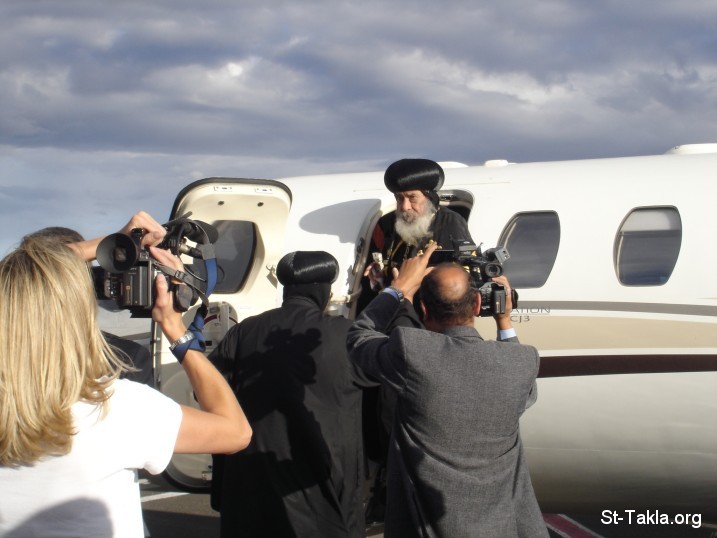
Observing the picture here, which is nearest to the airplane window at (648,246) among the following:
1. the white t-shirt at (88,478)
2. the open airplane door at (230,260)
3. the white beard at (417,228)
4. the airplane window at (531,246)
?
the airplane window at (531,246)

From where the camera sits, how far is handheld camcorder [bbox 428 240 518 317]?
3.94 m

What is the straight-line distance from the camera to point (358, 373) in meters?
4.87

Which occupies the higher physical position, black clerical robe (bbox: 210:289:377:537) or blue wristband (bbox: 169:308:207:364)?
blue wristband (bbox: 169:308:207:364)

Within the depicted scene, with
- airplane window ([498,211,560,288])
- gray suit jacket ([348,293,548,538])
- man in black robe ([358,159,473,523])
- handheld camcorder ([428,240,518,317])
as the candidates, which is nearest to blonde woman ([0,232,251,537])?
gray suit jacket ([348,293,548,538])

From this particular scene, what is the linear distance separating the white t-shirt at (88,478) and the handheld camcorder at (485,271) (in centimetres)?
188

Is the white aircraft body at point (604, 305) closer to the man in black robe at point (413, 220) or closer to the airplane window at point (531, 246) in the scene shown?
the airplane window at point (531, 246)

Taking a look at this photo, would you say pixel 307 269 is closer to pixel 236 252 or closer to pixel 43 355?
pixel 43 355

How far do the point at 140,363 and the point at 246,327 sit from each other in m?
1.12

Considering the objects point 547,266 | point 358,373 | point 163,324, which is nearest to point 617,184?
point 547,266

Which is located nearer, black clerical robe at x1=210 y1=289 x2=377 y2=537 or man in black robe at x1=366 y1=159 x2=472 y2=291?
black clerical robe at x1=210 y1=289 x2=377 y2=537

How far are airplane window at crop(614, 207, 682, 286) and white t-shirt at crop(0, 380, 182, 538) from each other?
172 inches

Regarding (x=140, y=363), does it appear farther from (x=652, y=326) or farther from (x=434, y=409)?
(x=652, y=326)

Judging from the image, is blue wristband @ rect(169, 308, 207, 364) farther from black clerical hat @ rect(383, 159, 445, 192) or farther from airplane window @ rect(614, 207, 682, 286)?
airplane window @ rect(614, 207, 682, 286)

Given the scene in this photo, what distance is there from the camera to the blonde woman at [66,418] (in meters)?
2.25
